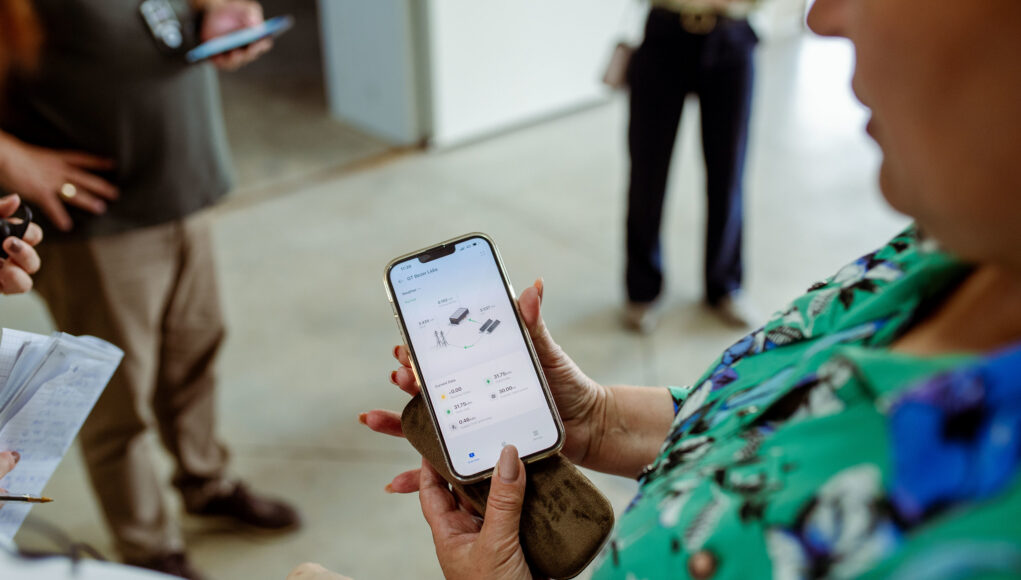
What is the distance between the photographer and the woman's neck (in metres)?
0.51

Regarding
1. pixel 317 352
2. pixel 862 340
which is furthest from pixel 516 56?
pixel 862 340

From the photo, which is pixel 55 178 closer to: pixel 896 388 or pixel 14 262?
pixel 14 262

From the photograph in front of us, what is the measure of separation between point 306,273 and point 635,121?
119 centimetres

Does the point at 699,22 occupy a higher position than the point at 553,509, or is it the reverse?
the point at 699,22

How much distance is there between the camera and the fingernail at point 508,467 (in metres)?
0.79

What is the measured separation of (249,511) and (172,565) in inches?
8.1

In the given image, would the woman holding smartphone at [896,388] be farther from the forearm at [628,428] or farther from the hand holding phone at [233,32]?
the hand holding phone at [233,32]

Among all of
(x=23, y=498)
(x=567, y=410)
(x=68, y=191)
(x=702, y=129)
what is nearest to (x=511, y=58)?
(x=702, y=129)

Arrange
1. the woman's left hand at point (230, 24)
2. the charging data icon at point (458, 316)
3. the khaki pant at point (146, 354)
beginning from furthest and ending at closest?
the woman's left hand at point (230, 24)
the khaki pant at point (146, 354)
the charging data icon at point (458, 316)

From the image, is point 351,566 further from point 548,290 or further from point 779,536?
point 779,536

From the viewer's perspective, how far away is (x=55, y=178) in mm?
1272

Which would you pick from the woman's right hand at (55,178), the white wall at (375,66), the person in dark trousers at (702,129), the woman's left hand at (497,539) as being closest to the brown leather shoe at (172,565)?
the woman's right hand at (55,178)

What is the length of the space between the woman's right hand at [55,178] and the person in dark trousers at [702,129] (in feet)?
4.81

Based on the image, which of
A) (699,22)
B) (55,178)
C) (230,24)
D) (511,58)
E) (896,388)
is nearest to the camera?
(896,388)
